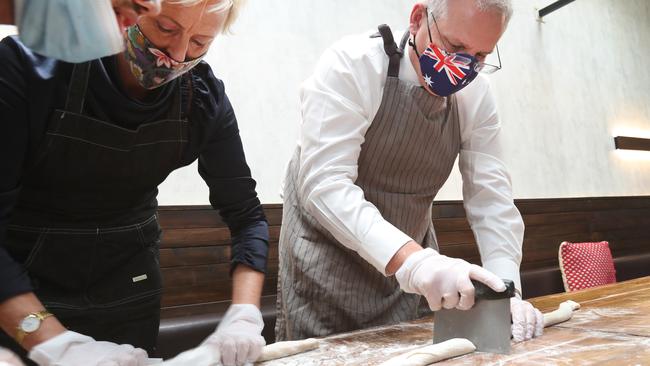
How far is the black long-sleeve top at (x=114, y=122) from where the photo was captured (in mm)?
896

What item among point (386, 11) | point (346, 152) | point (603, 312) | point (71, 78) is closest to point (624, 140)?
point (386, 11)

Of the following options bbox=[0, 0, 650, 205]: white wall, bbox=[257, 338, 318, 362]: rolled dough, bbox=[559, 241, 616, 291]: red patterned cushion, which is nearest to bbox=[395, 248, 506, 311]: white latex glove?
bbox=[257, 338, 318, 362]: rolled dough

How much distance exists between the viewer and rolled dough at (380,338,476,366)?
0.96 m

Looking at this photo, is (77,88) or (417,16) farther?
(417,16)

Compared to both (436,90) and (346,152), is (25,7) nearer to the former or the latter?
(346,152)

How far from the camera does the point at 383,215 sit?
1479 millimetres

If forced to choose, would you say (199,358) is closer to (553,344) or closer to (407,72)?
(553,344)

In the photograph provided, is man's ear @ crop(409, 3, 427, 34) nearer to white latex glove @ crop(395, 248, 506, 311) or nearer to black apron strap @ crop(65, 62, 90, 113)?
white latex glove @ crop(395, 248, 506, 311)

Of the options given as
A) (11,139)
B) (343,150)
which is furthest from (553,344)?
(11,139)

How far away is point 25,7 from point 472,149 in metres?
1.29

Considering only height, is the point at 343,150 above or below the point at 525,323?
above

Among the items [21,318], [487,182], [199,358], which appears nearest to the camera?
[21,318]

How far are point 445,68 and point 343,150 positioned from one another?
0.36 metres

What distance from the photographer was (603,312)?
1.49m
